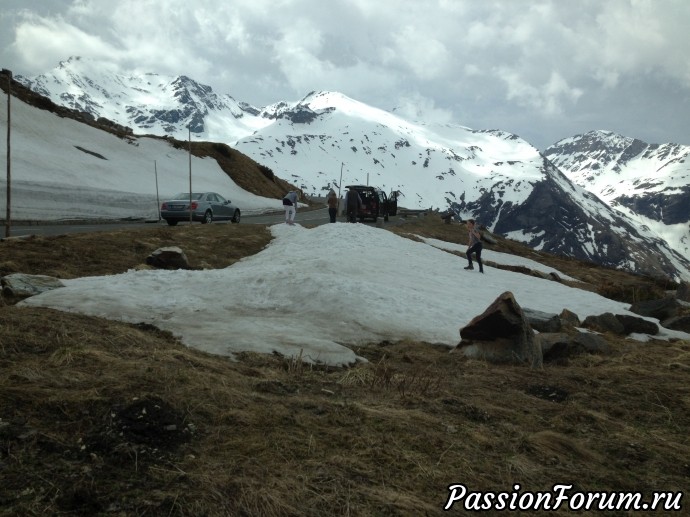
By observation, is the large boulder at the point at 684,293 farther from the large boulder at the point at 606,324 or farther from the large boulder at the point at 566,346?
the large boulder at the point at 566,346

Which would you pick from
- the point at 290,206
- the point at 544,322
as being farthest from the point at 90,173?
the point at 544,322

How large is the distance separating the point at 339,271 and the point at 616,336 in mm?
6434

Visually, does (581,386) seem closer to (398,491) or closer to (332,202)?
(398,491)

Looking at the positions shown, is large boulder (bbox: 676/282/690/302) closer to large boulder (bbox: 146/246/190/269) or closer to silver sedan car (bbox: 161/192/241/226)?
large boulder (bbox: 146/246/190/269)

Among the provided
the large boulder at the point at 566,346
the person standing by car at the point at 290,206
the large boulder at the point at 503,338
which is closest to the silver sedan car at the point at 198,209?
the person standing by car at the point at 290,206

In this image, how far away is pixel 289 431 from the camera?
443cm

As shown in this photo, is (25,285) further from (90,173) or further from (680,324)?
(90,173)

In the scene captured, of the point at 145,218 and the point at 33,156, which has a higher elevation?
the point at 33,156

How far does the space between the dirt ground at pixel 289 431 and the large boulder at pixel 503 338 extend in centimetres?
70

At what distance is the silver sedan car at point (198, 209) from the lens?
2855 centimetres

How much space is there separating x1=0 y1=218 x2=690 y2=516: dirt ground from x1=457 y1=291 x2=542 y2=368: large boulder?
705mm

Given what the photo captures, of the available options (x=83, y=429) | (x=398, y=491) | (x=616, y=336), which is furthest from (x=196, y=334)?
(x=616, y=336)

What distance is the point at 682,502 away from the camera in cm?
395

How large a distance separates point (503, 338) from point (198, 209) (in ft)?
74.9
